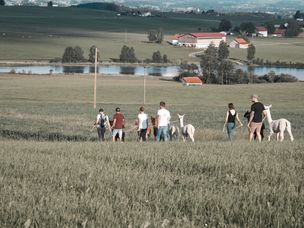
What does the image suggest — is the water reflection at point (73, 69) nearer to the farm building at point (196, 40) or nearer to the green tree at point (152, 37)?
the green tree at point (152, 37)

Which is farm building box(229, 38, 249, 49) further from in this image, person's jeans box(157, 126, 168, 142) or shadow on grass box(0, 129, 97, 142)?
person's jeans box(157, 126, 168, 142)

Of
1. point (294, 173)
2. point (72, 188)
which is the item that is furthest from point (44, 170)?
point (294, 173)

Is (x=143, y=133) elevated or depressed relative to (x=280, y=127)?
depressed

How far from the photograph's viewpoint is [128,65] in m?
133

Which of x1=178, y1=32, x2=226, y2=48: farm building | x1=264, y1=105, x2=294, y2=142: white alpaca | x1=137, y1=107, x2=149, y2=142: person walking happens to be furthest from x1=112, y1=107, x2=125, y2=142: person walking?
x1=178, y1=32, x2=226, y2=48: farm building

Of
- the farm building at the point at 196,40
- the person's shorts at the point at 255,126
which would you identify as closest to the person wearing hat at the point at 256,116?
the person's shorts at the point at 255,126

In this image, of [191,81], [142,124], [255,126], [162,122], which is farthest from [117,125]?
[191,81]

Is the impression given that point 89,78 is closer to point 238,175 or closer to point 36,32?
point 238,175

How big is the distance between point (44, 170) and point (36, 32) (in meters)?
182

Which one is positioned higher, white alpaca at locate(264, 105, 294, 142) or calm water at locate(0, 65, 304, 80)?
white alpaca at locate(264, 105, 294, 142)

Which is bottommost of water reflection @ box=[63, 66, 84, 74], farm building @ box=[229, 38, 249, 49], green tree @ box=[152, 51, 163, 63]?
water reflection @ box=[63, 66, 84, 74]

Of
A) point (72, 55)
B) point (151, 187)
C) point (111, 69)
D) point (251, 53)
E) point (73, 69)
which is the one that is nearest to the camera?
point (151, 187)

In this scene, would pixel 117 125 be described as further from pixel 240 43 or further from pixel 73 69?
pixel 240 43

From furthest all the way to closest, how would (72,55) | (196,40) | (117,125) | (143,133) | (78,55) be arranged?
1. (196,40)
2. (78,55)
3. (72,55)
4. (143,133)
5. (117,125)
